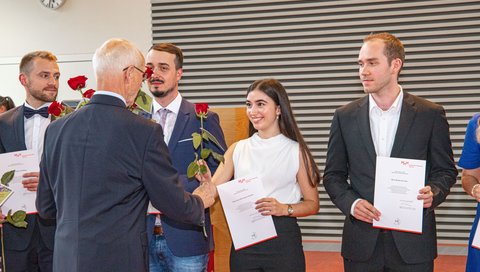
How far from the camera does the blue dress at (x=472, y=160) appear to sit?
3134 mm

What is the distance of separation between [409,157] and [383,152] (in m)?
0.15

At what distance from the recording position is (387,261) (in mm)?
3279

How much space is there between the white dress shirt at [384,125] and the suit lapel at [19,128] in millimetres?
2185

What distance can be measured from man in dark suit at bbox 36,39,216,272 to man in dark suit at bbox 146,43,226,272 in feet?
2.03

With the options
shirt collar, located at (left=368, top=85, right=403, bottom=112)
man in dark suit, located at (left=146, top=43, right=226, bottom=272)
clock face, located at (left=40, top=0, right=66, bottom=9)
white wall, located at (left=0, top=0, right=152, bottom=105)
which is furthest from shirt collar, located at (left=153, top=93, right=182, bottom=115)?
clock face, located at (left=40, top=0, right=66, bottom=9)

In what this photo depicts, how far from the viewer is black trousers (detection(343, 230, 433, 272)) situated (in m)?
3.24

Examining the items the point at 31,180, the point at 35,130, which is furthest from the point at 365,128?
the point at 35,130

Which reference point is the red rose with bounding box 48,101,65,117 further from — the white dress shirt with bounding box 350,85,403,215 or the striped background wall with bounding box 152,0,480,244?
the striped background wall with bounding box 152,0,480,244

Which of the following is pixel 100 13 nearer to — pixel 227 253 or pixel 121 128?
pixel 227 253

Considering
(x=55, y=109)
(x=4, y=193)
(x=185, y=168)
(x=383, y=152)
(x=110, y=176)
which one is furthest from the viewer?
(x=4, y=193)

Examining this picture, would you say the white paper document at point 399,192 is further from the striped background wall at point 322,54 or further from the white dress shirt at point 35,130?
the striped background wall at point 322,54

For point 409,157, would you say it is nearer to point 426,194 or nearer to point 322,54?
point 426,194

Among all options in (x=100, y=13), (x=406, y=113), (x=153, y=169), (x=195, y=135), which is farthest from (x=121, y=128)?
(x=100, y=13)

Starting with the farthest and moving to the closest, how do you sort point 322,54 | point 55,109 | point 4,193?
1. point 322,54
2. point 4,193
3. point 55,109
